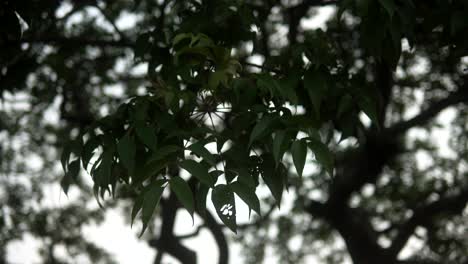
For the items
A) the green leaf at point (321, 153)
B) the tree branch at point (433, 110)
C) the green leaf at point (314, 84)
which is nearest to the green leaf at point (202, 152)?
the green leaf at point (321, 153)

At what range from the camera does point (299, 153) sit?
1408 mm

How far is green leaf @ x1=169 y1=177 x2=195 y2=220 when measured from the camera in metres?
1.30

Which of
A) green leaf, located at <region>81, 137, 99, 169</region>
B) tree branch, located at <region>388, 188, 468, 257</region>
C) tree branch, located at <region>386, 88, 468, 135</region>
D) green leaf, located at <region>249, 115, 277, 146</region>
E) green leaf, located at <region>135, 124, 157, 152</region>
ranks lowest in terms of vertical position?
green leaf, located at <region>249, 115, 277, 146</region>

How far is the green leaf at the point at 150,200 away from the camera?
1.30 m

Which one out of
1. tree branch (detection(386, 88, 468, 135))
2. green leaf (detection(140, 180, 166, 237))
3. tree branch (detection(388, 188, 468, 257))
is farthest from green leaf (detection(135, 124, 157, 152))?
tree branch (detection(388, 188, 468, 257))

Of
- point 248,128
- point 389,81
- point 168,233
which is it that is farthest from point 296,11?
point 248,128

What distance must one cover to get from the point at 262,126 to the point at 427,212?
10.8 ft

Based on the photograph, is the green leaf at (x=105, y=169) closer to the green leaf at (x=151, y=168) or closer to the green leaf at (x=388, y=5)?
the green leaf at (x=151, y=168)

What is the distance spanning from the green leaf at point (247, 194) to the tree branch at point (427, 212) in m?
3.33

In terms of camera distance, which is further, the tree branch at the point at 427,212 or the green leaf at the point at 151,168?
the tree branch at the point at 427,212

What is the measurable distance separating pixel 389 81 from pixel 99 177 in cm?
321

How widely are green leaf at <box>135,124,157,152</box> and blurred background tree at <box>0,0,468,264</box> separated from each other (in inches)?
4.1

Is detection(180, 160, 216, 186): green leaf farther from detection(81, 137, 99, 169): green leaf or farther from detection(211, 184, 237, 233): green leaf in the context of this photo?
detection(81, 137, 99, 169): green leaf

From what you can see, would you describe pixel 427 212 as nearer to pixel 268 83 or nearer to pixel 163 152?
pixel 268 83
